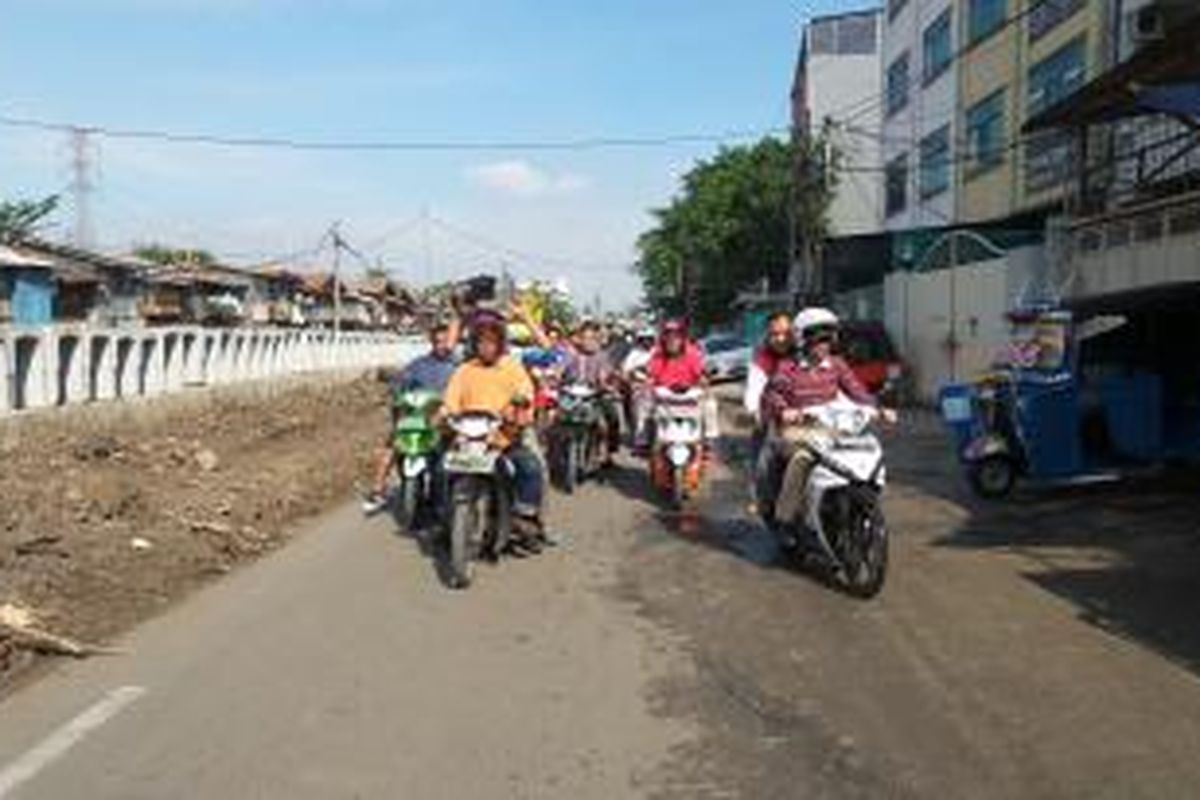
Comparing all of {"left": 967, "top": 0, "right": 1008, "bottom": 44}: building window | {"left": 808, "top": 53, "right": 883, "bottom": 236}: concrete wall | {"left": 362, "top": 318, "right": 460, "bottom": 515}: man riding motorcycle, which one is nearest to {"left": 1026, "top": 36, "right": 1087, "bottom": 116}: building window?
{"left": 967, "top": 0, "right": 1008, "bottom": 44}: building window

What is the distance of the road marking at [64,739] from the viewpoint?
6.96 m

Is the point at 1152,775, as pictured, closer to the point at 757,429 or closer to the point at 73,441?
the point at 757,429

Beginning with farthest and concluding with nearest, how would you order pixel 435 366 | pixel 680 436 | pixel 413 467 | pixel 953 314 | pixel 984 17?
pixel 984 17 → pixel 953 314 → pixel 680 436 → pixel 435 366 → pixel 413 467

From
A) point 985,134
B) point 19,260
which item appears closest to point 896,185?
point 985,134

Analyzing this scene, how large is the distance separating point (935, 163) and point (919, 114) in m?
3.61

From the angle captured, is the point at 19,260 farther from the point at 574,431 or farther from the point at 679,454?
the point at 679,454

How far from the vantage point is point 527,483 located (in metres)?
13.6

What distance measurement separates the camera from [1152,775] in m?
6.89

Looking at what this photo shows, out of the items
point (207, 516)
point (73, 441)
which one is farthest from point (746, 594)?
point (73, 441)

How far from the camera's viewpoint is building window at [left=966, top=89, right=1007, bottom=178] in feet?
149

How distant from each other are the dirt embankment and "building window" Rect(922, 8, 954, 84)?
2653cm

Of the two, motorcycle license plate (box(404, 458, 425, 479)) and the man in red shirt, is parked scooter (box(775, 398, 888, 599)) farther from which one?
the man in red shirt

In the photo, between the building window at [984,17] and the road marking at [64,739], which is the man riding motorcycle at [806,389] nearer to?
the road marking at [64,739]

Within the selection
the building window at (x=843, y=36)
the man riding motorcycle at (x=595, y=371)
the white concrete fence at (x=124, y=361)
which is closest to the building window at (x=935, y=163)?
the white concrete fence at (x=124, y=361)
